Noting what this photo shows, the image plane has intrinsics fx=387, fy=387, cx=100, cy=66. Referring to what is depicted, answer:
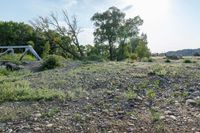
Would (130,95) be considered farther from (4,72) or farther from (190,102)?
(4,72)

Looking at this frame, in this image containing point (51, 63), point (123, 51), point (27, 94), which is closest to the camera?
point (27, 94)

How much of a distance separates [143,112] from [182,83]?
2.73m

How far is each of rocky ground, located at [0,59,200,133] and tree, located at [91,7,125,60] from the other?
22.6 metres

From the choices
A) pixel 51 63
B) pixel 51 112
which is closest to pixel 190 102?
pixel 51 112

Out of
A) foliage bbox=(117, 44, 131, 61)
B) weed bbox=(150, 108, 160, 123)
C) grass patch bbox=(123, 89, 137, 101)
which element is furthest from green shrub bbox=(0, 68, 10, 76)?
foliage bbox=(117, 44, 131, 61)

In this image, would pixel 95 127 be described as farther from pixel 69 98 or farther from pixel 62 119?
pixel 69 98

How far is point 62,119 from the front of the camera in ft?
17.6

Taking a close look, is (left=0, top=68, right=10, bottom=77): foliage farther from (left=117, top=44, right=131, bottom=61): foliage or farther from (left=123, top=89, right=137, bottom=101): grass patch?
(left=117, top=44, right=131, bottom=61): foliage

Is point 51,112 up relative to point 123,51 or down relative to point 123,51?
down

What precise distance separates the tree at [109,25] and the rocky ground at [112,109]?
890 inches

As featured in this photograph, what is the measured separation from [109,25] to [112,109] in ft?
83.2

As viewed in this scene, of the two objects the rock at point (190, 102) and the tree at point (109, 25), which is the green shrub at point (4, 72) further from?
the tree at point (109, 25)

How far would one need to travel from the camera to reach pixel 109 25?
30953 millimetres

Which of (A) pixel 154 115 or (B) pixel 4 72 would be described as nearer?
(A) pixel 154 115
